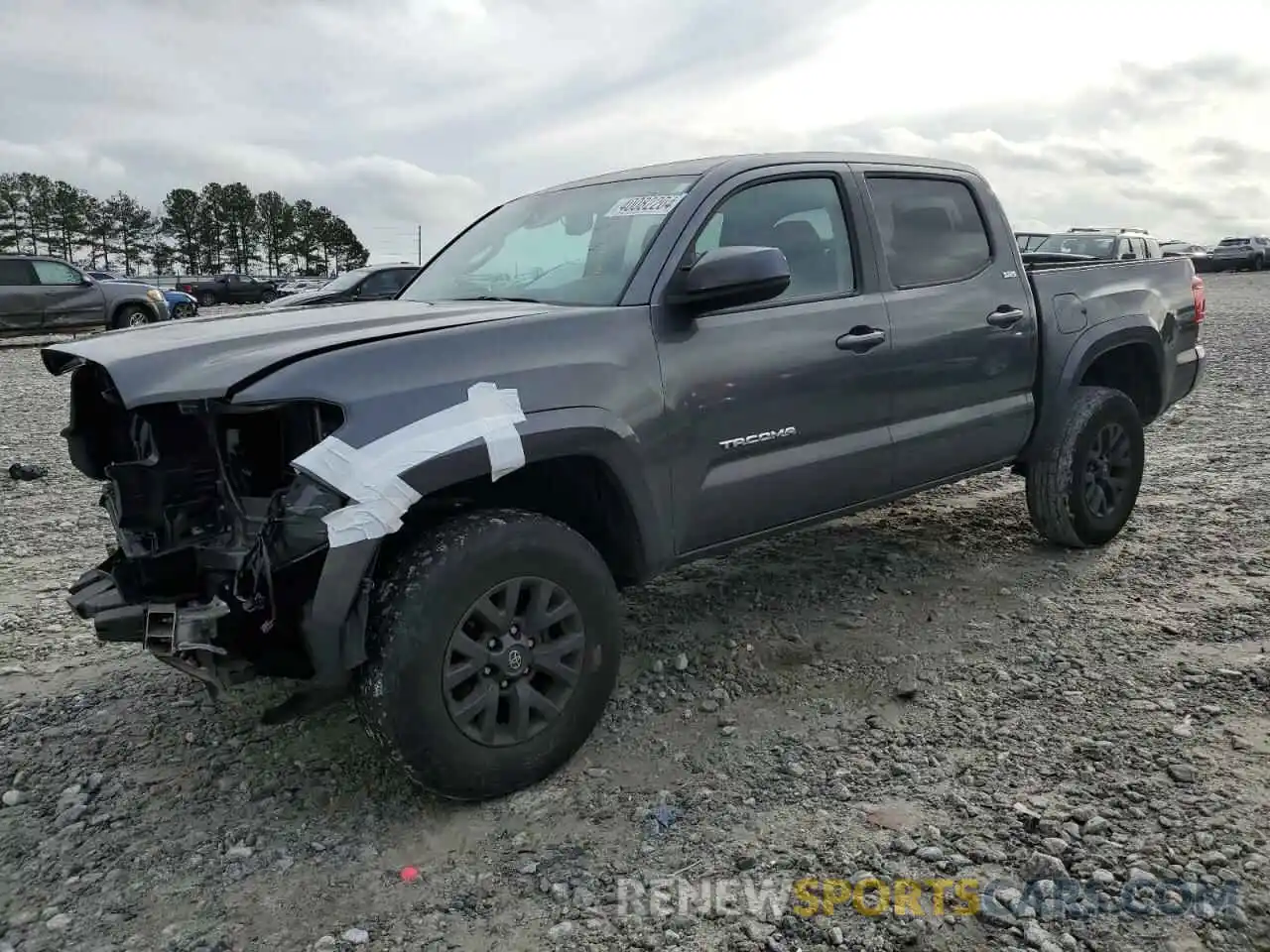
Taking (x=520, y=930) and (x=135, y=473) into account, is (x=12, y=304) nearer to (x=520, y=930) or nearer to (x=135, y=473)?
(x=135, y=473)

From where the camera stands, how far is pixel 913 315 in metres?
4.04

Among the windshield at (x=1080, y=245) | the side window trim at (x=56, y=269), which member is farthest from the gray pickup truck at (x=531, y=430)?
the side window trim at (x=56, y=269)

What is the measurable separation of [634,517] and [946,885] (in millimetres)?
1334

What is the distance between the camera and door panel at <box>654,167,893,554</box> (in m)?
3.29

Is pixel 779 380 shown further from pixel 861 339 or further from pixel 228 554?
pixel 228 554

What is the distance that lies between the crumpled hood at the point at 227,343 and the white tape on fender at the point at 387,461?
295mm

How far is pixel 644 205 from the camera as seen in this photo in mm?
3604

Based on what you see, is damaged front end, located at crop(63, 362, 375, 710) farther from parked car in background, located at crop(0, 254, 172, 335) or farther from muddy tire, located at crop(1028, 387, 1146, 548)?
parked car in background, located at crop(0, 254, 172, 335)

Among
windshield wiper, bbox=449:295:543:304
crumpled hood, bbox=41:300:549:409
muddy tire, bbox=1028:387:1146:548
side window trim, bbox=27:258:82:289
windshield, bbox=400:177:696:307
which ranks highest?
side window trim, bbox=27:258:82:289

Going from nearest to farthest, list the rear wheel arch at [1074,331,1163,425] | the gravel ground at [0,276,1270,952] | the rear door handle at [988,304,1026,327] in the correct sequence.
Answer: the gravel ground at [0,276,1270,952] < the rear door handle at [988,304,1026,327] < the rear wheel arch at [1074,331,1163,425]

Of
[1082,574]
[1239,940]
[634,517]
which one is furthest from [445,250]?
[1239,940]

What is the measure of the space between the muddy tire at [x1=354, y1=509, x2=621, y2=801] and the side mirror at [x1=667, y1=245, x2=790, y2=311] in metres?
0.85

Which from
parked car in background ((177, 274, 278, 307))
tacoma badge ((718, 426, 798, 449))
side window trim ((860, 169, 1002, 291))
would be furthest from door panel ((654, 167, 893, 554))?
parked car in background ((177, 274, 278, 307))

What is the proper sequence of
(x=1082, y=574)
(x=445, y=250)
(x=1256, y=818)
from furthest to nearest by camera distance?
(x=1082, y=574), (x=445, y=250), (x=1256, y=818)
